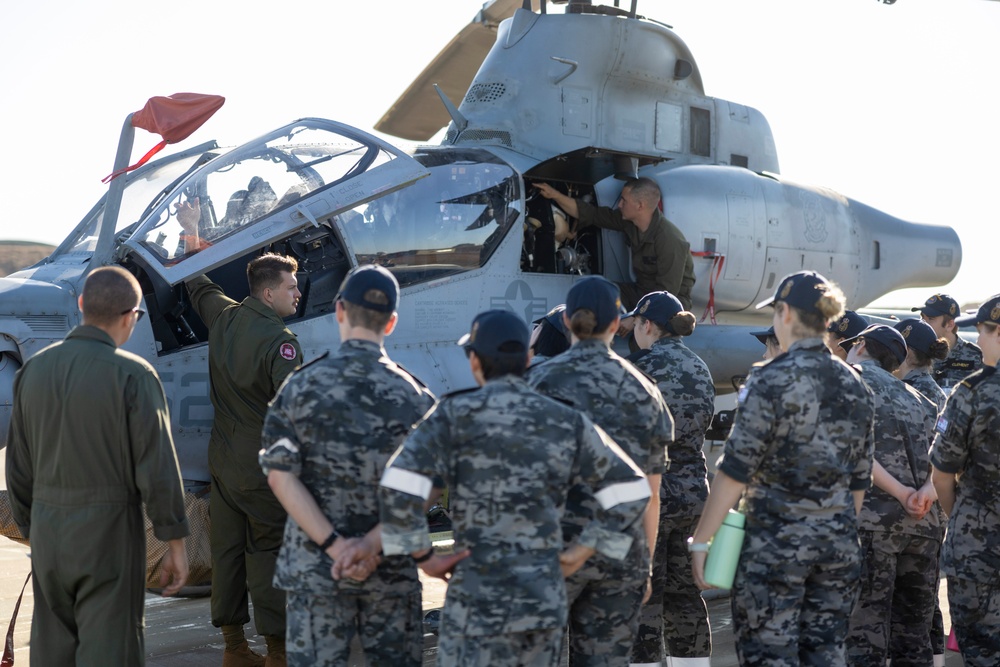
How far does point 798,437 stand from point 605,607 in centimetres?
89

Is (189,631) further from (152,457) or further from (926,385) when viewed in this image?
(926,385)

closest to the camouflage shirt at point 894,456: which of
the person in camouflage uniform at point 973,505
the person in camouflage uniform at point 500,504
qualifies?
the person in camouflage uniform at point 973,505

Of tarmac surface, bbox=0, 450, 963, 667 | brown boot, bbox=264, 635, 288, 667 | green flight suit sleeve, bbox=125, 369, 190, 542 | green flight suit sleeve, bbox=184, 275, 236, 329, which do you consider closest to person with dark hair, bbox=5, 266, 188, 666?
green flight suit sleeve, bbox=125, 369, 190, 542

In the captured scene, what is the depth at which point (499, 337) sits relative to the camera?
10.2 feet

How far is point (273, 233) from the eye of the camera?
5.20 meters

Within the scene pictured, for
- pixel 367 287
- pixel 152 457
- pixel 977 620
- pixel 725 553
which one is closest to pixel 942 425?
pixel 977 620

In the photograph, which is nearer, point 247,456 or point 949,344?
point 247,456

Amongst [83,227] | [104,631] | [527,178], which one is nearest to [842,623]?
[104,631]

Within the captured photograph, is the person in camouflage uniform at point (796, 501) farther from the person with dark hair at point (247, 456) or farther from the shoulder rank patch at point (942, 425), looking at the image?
the person with dark hair at point (247, 456)

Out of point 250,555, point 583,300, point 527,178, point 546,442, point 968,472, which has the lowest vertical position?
point 250,555

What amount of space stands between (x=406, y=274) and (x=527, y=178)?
125cm

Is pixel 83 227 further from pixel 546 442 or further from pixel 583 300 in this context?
pixel 546 442

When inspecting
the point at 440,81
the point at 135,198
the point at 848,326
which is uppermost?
the point at 440,81

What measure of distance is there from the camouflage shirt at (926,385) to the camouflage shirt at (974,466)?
89 centimetres
